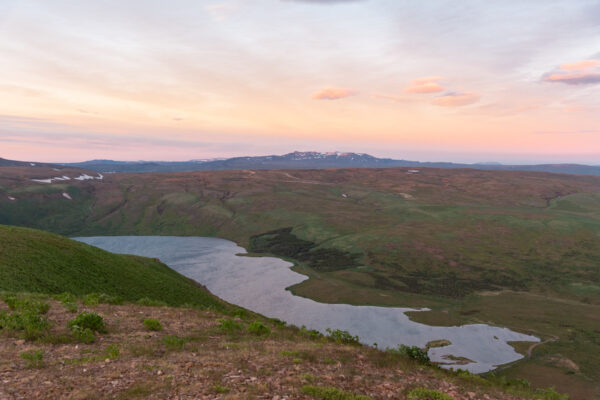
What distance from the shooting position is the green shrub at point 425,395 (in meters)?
12.7

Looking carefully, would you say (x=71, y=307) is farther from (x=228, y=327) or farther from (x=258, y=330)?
(x=258, y=330)

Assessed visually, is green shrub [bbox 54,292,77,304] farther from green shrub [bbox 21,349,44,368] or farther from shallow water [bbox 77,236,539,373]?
shallow water [bbox 77,236,539,373]

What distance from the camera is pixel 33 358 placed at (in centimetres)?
1265

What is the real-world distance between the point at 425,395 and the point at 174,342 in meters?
12.3

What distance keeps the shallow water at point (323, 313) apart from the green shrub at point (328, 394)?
4795cm

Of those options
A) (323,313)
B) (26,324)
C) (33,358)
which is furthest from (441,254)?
(33,358)

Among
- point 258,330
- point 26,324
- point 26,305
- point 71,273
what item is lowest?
point 258,330

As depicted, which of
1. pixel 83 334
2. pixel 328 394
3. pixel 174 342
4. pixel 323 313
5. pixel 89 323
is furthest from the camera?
pixel 323 313

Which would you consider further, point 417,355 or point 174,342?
point 417,355

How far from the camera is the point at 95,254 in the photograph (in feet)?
124

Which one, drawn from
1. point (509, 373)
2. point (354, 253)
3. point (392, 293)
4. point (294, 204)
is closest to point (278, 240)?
point (354, 253)

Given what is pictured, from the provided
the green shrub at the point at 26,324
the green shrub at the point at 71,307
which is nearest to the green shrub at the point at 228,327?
the green shrub at the point at 71,307

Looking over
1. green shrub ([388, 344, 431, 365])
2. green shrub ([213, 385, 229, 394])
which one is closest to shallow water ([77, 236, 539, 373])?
green shrub ([388, 344, 431, 365])

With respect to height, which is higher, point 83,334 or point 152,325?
point 83,334
